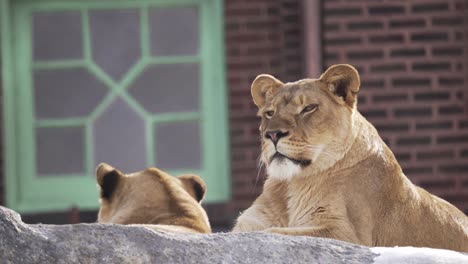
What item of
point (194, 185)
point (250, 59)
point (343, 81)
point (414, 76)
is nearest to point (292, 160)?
point (343, 81)

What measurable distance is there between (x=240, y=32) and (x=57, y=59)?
55.2 inches

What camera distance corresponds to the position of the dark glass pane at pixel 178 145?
29.1 feet

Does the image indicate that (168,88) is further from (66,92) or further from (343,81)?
(343,81)

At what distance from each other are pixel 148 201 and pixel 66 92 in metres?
3.88

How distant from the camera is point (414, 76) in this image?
8719mm

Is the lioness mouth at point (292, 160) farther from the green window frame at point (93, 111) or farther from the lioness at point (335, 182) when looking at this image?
the green window frame at point (93, 111)

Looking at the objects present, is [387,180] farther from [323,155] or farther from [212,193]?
[212,193]

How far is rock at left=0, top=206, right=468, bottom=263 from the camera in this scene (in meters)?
3.43

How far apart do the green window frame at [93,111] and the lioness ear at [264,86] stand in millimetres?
4084

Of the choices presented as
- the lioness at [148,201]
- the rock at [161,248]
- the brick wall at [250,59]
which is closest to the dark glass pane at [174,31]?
the brick wall at [250,59]

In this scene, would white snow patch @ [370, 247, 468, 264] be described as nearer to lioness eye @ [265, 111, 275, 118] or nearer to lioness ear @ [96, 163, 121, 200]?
lioness eye @ [265, 111, 275, 118]

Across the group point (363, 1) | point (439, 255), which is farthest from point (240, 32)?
point (439, 255)

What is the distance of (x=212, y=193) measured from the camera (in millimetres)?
8844

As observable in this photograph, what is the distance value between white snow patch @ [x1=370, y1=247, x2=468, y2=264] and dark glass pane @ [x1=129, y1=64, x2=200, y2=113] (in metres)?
5.31
